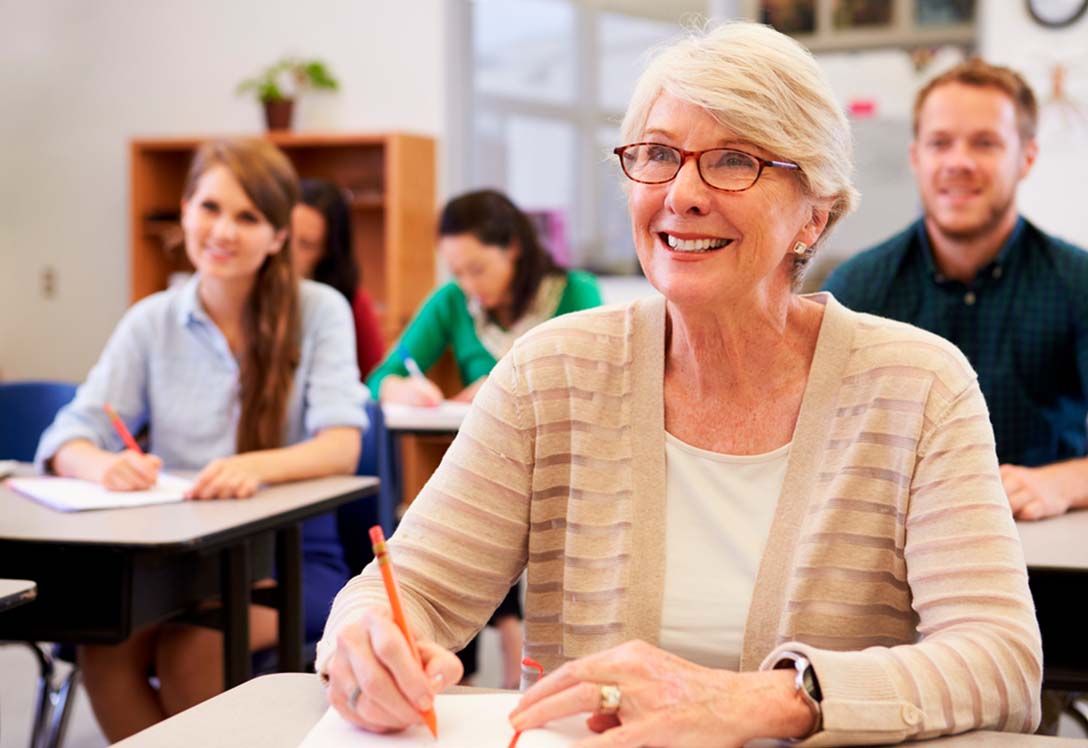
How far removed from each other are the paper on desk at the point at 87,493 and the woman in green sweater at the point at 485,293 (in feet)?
5.34

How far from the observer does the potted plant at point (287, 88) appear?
6.15 m

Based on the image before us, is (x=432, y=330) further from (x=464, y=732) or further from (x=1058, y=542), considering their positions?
(x=464, y=732)

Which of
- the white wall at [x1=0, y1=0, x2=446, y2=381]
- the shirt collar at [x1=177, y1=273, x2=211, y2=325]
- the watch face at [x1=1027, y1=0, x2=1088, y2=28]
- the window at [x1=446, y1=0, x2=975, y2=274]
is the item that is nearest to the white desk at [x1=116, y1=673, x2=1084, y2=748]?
the shirt collar at [x1=177, y1=273, x2=211, y2=325]

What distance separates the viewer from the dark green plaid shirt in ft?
8.23

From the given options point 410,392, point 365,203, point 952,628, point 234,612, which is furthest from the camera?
point 365,203

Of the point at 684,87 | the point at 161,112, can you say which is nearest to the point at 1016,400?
the point at 684,87

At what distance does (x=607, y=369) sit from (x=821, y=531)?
1.02 feet

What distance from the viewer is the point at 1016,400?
252 cm

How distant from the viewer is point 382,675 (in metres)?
1.09

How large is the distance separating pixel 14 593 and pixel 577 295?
2718 millimetres

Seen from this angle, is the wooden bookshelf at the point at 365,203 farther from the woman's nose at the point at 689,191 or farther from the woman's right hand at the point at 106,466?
the woman's nose at the point at 689,191

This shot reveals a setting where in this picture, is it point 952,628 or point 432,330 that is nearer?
point 952,628

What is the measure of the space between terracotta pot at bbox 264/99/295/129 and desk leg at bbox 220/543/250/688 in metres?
4.41

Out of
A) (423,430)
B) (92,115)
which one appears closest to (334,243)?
(423,430)
